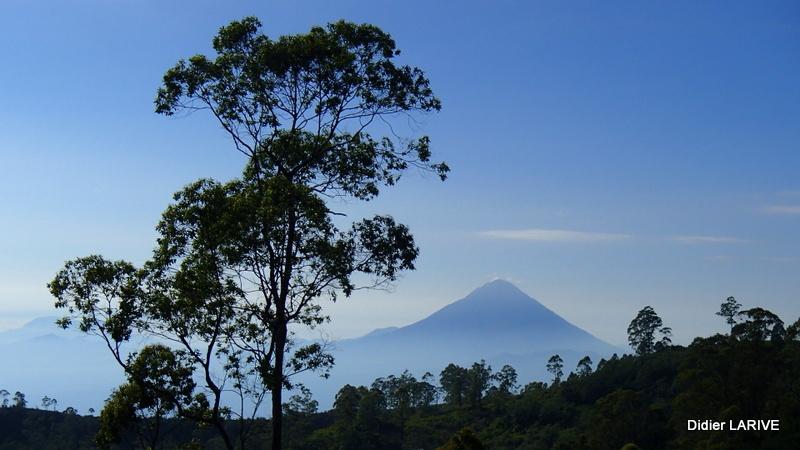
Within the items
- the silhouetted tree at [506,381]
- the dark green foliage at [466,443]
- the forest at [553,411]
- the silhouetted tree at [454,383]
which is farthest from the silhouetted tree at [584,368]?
the dark green foliage at [466,443]

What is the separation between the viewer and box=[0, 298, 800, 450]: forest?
37156mm

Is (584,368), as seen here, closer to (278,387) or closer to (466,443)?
(466,443)

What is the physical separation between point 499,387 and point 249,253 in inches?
3445

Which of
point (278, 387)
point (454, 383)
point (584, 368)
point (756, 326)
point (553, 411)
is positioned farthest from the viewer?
point (454, 383)

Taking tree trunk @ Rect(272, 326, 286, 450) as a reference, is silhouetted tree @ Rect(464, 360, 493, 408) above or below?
below

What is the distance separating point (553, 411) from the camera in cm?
7694

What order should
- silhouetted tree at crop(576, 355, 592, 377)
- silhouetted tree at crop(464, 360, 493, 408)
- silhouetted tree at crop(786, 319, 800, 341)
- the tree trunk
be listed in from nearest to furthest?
the tree trunk, silhouetted tree at crop(786, 319, 800, 341), silhouetted tree at crop(576, 355, 592, 377), silhouetted tree at crop(464, 360, 493, 408)

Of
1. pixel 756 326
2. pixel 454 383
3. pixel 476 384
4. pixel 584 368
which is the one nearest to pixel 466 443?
pixel 756 326

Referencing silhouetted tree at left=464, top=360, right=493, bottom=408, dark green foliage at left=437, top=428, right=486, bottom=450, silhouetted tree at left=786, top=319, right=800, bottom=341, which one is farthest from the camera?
silhouetted tree at left=464, top=360, right=493, bottom=408

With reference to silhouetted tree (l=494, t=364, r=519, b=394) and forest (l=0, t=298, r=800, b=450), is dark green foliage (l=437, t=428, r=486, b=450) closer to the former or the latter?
forest (l=0, t=298, r=800, b=450)

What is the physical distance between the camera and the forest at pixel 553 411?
1463 inches

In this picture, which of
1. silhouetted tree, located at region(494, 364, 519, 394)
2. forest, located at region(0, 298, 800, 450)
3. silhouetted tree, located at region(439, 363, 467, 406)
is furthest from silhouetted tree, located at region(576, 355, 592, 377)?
silhouetted tree, located at region(439, 363, 467, 406)

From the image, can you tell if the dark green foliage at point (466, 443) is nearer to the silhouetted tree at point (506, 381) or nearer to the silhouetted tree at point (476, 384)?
the silhouetted tree at point (476, 384)

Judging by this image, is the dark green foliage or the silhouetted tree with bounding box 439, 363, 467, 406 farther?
the silhouetted tree with bounding box 439, 363, 467, 406
